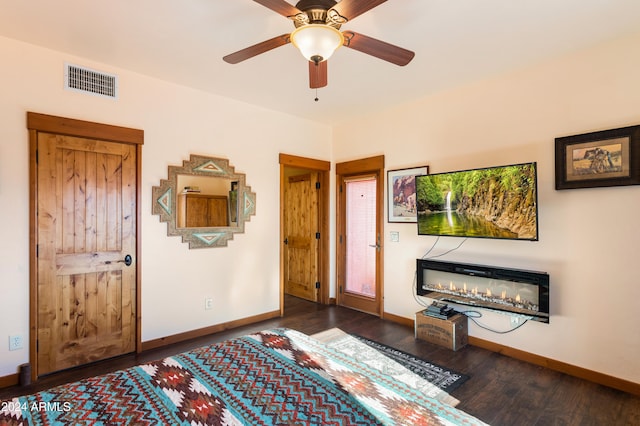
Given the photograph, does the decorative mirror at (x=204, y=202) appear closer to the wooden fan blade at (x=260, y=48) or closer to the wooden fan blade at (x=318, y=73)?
the wooden fan blade at (x=260, y=48)

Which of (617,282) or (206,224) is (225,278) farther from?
(617,282)

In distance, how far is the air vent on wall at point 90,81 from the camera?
279 centimetres

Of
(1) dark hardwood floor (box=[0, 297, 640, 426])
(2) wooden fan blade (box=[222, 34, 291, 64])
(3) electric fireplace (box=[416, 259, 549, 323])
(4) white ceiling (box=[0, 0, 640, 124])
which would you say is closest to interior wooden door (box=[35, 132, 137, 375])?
(1) dark hardwood floor (box=[0, 297, 640, 426])

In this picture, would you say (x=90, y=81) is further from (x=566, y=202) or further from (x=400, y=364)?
(x=566, y=202)

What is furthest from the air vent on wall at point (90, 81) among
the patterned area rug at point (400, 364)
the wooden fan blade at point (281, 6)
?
the patterned area rug at point (400, 364)

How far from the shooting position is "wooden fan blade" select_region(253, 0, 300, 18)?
1.61 meters

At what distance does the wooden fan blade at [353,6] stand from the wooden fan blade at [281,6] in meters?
0.22

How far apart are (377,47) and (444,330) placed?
271cm

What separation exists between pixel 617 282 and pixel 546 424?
4.20 ft

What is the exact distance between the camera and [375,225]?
14.5 ft

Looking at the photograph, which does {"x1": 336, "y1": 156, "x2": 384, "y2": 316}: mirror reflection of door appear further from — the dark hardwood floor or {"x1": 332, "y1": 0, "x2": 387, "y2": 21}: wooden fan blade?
{"x1": 332, "y1": 0, "x2": 387, "y2": 21}: wooden fan blade

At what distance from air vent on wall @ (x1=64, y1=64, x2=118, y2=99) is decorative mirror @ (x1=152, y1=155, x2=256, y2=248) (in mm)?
876

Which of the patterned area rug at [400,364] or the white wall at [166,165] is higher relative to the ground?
the white wall at [166,165]

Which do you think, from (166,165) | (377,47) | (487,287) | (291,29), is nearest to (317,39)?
(377,47)
